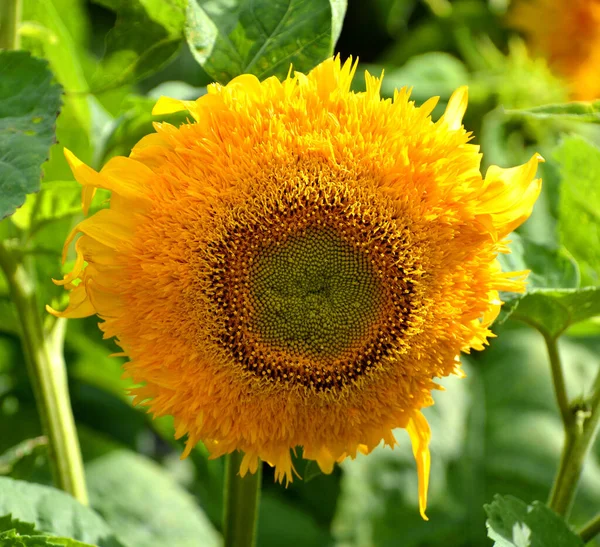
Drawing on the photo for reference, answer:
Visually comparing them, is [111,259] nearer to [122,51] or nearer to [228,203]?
[228,203]

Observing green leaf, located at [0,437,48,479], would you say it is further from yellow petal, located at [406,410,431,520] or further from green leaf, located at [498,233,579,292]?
green leaf, located at [498,233,579,292]

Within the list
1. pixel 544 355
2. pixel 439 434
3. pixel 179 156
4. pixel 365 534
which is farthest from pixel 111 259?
pixel 544 355

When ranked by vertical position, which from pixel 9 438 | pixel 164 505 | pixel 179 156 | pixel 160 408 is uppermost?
pixel 179 156

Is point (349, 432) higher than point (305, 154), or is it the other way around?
point (305, 154)

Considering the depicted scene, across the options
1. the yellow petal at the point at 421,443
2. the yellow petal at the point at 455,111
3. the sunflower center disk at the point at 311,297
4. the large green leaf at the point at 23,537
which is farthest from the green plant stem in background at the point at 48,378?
the yellow petal at the point at 455,111

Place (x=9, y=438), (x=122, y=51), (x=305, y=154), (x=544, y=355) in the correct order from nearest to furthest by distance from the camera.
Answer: (x=305, y=154) < (x=122, y=51) < (x=9, y=438) < (x=544, y=355)

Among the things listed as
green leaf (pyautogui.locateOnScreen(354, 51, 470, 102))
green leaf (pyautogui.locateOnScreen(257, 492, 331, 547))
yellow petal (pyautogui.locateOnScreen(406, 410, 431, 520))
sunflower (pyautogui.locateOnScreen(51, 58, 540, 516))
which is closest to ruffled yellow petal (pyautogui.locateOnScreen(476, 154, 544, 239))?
sunflower (pyautogui.locateOnScreen(51, 58, 540, 516))

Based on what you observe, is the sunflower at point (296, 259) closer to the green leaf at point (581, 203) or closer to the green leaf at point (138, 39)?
the green leaf at point (138, 39)
